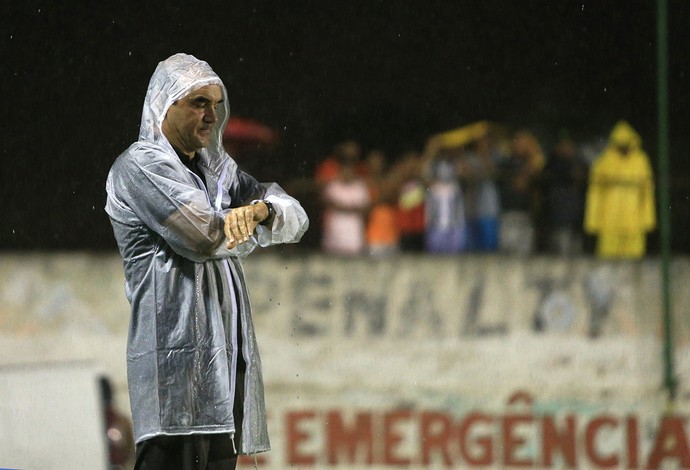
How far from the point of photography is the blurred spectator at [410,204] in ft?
20.5

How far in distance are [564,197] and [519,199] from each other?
253 millimetres

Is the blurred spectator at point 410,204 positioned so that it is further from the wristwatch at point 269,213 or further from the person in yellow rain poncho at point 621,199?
the wristwatch at point 269,213

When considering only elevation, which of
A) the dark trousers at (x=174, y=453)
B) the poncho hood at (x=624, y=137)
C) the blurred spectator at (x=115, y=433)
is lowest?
the blurred spectator at (x=115, y=433)

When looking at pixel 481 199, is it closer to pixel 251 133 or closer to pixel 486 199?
→ pixel 486 199

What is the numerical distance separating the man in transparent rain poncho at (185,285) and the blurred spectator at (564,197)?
3.91 meters

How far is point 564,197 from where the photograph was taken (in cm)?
639

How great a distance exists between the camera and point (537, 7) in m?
6.25

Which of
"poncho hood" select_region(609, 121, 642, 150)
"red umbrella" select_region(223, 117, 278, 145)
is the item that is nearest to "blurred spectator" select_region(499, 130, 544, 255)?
"poncho hood" select_region(609, 121, 642, 150)

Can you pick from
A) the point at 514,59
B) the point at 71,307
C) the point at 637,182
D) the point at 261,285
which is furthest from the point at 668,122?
the point at 71,307

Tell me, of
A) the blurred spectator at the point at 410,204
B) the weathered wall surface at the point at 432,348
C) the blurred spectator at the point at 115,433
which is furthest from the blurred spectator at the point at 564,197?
the blurred spectator at the point at 115,433

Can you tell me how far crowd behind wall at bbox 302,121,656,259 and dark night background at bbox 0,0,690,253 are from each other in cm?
13

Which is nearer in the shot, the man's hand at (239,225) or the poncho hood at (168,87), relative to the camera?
the man's hand at (239,225)

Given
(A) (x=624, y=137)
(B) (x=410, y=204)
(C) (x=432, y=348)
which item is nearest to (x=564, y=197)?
(A) (x=624, y=137)

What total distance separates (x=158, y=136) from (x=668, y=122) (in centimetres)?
439
